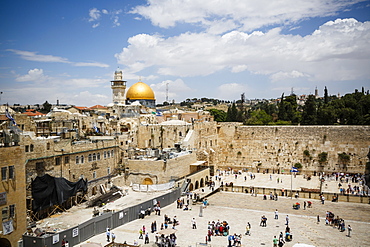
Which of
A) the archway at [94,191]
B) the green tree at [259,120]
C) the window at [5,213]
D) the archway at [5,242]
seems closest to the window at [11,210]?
the window at [5,213]

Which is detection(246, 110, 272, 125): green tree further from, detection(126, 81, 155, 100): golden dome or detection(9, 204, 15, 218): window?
detection(9, 204, 15, 218): window

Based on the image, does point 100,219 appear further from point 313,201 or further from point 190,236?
point 313,201

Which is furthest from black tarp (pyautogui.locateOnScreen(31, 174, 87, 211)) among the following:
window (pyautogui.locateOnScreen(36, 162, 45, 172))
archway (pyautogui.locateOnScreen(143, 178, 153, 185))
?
archway (pyautogui.locateOnScreen(143, 178, 153, 185))

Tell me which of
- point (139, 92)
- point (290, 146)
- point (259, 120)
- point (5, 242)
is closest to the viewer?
point (5, 242)

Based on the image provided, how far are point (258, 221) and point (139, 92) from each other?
107ft

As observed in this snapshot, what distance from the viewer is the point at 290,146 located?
36.3 metres

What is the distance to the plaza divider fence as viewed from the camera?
1390cm

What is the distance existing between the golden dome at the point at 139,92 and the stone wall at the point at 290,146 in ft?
45.8

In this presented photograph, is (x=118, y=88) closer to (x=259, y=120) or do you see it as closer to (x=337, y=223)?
(x=259, y=120)

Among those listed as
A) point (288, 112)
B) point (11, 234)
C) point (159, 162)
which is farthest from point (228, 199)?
point (288, 112)

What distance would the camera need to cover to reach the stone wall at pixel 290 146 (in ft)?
111

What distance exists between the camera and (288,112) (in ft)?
163

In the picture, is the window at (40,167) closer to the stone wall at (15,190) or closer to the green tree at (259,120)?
the stone wall at (15,190)

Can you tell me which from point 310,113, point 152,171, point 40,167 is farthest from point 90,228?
point 310,113
